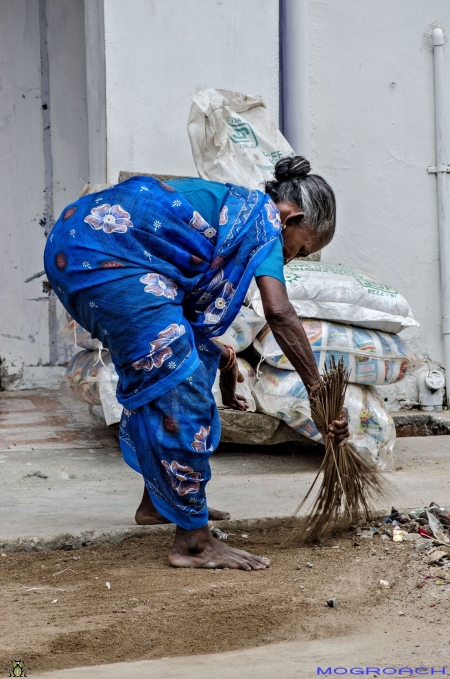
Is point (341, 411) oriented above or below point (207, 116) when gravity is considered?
below

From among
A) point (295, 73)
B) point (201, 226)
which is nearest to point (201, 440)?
point (201, 226)

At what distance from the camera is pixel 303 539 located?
322 centimetres

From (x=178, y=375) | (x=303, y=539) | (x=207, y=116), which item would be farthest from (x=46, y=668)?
(x=207, y=116)

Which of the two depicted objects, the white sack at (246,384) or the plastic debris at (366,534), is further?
the white sack at (246,384)

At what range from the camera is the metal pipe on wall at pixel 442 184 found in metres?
5.58

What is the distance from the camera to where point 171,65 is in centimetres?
511

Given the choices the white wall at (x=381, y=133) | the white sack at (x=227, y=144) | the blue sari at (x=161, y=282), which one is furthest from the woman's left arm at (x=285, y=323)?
the white wall at (x=381, y=133)

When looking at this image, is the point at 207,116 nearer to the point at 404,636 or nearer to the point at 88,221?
the point at 88,221

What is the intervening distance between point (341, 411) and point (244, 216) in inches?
28.8

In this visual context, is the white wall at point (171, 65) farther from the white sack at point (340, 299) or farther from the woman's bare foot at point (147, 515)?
the woman's bare foot at point (147, 515)

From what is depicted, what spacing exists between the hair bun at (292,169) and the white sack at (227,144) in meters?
1.62

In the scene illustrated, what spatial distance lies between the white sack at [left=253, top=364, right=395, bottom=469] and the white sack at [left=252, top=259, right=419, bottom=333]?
0.34 metres

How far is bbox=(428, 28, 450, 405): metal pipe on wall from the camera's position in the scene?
5.58 m

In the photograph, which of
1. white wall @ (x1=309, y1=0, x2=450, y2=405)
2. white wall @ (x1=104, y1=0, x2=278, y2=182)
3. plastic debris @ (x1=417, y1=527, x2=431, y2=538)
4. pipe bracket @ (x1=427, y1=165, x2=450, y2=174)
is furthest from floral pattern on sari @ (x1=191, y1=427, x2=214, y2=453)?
pipe bracket @ (x1=427, y1=165, x2=450, y2=174)
